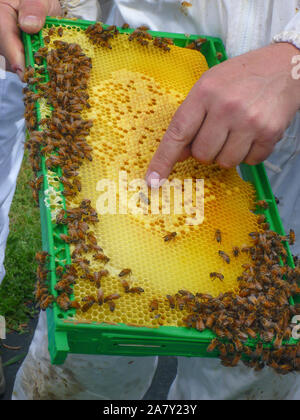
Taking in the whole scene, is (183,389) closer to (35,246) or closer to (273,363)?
(273,363)

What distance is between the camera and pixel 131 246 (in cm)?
245

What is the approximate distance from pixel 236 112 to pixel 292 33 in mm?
562

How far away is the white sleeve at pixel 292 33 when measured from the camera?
8.19 ft

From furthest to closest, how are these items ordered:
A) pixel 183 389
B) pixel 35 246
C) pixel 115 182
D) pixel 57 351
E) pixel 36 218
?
1. pixel 36 218
2. pixel 35 246
3. pixel 183 389
4. pixel 115 182
5. pixel 57 351

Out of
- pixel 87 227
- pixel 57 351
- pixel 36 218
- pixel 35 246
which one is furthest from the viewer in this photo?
pixel 36 218

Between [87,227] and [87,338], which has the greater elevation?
[87,227]

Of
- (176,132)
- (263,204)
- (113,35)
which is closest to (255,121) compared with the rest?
(176,132)

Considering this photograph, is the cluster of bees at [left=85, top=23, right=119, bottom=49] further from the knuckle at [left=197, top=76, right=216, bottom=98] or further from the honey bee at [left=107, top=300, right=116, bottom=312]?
the honey bee at [left=107, top=300, right=116, bottom=312]

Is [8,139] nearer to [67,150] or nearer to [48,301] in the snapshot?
[67,150]

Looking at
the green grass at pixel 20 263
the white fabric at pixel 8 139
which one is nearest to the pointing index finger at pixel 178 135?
the white fabric at pixel 8 139

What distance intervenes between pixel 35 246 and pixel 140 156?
9.50 feet

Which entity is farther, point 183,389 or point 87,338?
point 183,389

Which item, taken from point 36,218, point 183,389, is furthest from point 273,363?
point 36,218

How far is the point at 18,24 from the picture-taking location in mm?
3070
